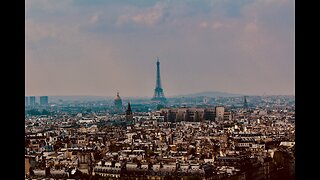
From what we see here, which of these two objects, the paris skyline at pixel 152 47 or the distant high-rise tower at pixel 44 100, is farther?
the paris skyline at pixel 152 47

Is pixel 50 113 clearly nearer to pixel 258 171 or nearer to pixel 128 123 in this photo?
pixel 128 123

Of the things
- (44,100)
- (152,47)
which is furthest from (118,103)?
(44,100)

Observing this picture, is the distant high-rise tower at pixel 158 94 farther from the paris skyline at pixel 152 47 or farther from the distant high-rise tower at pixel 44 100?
the distant high-rise tower at pixel 44 100

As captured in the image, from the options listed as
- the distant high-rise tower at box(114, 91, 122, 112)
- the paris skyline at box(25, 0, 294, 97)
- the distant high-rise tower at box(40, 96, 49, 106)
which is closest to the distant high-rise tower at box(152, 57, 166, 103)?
the paris skyline at box(25, 0, 294, 97)

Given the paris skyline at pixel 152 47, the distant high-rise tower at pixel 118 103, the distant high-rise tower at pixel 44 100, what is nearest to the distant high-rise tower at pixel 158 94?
the paris skyline at pixel 152 47

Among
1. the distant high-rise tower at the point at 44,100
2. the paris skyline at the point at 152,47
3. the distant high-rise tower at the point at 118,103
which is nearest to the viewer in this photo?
the distant high-rise tower at the point at 44,100

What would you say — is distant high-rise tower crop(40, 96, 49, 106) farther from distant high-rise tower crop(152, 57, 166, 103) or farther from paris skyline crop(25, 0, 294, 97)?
distant high-rise tower crop(152, 57, 166, 103)

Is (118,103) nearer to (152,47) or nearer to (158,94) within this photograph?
(158,94)

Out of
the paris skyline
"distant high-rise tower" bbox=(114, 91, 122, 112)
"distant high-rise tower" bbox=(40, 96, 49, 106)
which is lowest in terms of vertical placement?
"distant high-rise tower" bbox=(114, 91, 122, 112)

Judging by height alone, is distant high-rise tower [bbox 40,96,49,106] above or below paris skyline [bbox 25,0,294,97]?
below
